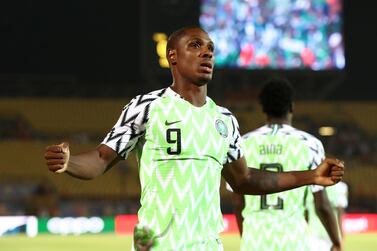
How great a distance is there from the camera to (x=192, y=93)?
368 cm

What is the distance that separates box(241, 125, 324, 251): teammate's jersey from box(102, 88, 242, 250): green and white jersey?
5.69 feet

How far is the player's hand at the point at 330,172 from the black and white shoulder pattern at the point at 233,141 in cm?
37

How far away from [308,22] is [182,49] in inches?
802

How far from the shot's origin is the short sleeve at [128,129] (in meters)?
3.57

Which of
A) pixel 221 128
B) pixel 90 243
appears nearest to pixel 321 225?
pixel 221 128

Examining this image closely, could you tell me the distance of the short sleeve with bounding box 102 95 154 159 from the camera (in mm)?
3572

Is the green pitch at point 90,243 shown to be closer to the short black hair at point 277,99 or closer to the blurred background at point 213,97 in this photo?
the blurred background at point 213,97

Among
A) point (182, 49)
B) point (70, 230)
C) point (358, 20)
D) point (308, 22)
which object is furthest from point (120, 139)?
point (358, 20)

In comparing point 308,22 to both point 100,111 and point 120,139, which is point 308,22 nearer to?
point 100,111

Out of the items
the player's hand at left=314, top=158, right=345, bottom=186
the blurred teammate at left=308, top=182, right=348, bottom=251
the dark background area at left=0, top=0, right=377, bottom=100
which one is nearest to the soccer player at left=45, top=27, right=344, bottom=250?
the player's hand at left=314, top=158, right=345, bottom=186

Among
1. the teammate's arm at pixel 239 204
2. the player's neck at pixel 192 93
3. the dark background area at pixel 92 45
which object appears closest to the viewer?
the player's neck at pixel 192 93

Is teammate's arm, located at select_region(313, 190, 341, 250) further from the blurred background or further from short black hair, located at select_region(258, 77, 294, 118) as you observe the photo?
the blurred background

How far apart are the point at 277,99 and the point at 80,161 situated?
2.33 m

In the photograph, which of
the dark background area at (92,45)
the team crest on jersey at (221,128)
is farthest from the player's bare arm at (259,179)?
the dark background area at (92,45)
